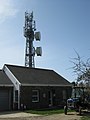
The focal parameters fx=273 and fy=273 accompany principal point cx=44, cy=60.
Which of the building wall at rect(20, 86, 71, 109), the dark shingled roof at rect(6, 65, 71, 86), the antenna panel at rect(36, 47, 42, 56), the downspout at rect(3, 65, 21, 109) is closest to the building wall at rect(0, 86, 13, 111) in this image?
the downspout at rect(3, 65, 21, 109)

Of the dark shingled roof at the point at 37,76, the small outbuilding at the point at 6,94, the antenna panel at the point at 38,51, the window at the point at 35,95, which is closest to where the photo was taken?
the small outbuilding at the point at 6,94

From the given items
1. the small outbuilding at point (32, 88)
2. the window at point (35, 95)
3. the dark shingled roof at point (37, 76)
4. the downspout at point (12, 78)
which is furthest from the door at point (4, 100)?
the window at point (35, 95)

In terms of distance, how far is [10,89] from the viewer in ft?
109

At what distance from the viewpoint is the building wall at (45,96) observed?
108ft

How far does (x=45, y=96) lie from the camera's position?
117ft

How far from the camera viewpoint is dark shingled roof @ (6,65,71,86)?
34688 millimetres

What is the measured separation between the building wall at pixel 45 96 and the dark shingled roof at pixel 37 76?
77 cm

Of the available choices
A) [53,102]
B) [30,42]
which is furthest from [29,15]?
[53,102]

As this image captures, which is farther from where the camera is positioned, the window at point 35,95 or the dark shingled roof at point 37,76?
the dark shingled roof at point 37,76

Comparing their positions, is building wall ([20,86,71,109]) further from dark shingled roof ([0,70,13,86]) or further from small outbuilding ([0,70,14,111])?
dark shingled roof ([0,70,13,86])

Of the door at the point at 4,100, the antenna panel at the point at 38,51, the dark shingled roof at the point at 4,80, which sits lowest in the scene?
the door at the point at 4,100

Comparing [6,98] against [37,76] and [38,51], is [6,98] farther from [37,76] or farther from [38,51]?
[38,51]

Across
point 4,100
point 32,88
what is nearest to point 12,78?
point 32,88

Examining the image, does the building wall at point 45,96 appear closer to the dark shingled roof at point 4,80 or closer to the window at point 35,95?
the window at point 35,95
